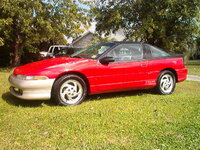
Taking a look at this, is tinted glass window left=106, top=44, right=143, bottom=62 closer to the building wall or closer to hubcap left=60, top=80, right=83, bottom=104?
hubcap left=60, top=80, right=83, bottom=104

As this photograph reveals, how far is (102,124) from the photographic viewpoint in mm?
3410

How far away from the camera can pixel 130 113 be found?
13.1 feet

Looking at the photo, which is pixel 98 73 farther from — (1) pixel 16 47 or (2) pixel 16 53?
(2) pixel 16 53

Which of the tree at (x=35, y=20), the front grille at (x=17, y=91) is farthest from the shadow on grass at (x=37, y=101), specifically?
the tree at (x=35, y=20)

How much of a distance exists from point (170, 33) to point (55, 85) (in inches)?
638

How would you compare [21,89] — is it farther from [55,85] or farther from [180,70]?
[180,70]

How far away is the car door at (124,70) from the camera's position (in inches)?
190

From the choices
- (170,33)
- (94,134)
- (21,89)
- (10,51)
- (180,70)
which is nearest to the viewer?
(94,134)

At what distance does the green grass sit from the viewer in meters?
2.77

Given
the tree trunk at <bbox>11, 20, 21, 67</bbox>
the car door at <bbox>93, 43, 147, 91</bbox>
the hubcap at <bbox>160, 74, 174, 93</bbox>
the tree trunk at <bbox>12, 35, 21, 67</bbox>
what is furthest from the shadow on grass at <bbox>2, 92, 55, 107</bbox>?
the tree trunk at <bbox>12, 35, 21, 67</bbox>

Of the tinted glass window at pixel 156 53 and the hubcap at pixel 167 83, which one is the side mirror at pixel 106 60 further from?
the hubcap at pixel 167 83

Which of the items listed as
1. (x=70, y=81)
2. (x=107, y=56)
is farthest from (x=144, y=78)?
(x=70, y=81)

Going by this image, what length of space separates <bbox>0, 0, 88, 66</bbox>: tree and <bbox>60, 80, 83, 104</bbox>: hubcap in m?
8.75

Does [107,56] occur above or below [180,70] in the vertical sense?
above
